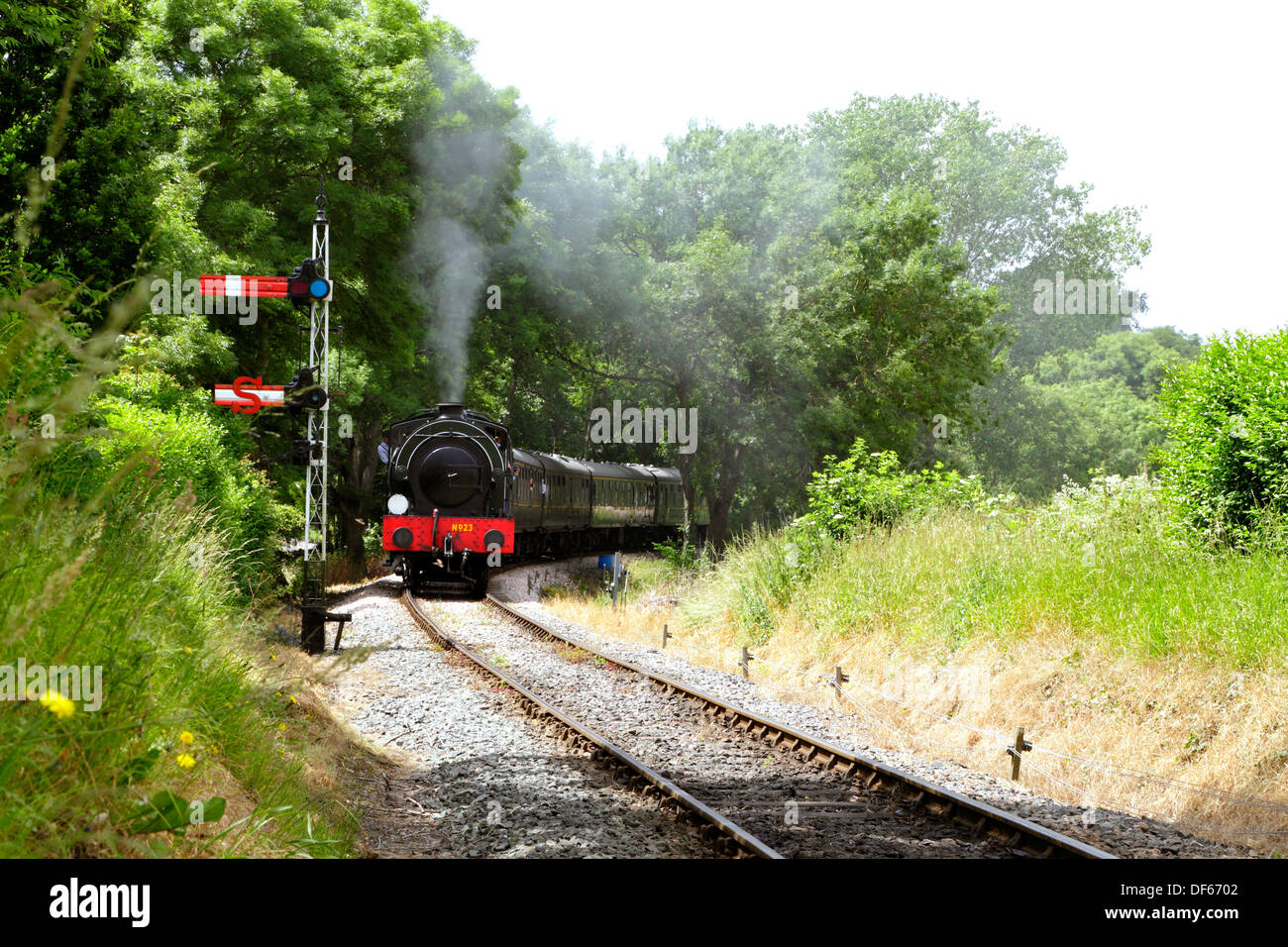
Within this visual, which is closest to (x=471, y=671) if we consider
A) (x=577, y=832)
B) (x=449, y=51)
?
(x=577, y=832)

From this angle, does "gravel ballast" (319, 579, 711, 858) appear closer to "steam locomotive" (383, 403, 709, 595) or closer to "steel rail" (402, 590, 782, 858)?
"steel rail" (402, 590, 782, 858)

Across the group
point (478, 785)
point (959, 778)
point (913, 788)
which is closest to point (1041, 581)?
point (959, 778)

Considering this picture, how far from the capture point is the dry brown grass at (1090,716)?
7289 mm

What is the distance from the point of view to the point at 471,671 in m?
12.3

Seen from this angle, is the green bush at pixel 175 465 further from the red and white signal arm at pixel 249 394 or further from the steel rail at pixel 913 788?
the steel rail at pixel 913 788

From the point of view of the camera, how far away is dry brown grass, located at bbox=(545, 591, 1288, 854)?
7289 millimetres

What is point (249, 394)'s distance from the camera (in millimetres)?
11219

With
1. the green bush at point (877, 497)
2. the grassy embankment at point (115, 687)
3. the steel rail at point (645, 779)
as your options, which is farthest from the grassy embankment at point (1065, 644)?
the grassy embankment at point (115, 687)

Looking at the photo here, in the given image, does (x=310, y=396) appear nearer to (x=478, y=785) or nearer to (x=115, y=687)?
(x=478, y=785)

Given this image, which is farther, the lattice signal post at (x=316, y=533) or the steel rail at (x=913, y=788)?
the lattice signal post at (x=316, y=533)

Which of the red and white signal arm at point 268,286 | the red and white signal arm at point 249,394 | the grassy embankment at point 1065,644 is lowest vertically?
the grassy embankment at point 1065,644

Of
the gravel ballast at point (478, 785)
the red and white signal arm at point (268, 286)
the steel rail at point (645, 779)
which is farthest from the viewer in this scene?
the red and white signal arm at point (268, 286)

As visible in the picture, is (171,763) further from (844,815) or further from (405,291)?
(405,291)

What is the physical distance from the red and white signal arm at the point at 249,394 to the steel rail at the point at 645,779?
3926mm
